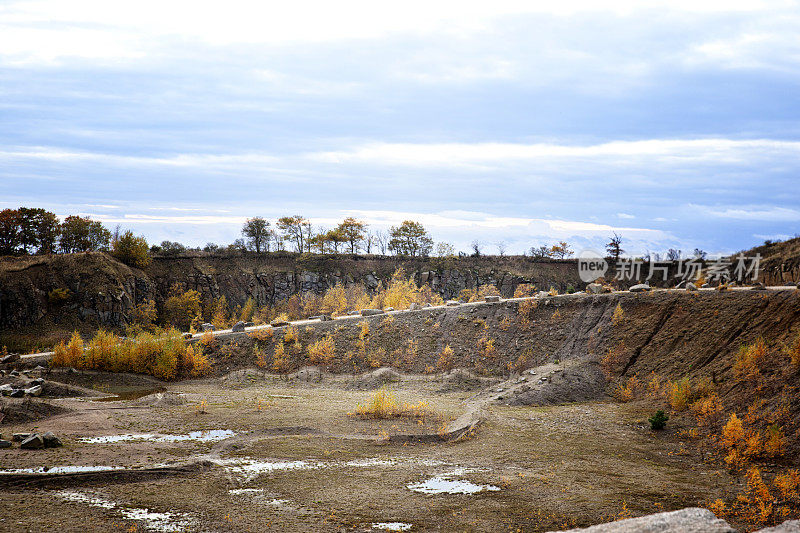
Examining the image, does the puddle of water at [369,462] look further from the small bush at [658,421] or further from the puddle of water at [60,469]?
the small bush at [658,421]

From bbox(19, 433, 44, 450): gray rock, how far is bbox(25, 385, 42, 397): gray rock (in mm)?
11067

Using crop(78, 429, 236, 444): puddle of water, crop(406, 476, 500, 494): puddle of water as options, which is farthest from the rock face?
crop(406, 476, 500, 494): puddle of water

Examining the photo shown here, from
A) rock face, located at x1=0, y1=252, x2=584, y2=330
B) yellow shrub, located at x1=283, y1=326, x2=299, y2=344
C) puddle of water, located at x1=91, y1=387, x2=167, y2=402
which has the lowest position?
puddle of water, located at x1=91, y1=387, x2=167, y2=402

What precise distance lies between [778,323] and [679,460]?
10900mm

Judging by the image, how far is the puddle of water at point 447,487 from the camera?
1600cm

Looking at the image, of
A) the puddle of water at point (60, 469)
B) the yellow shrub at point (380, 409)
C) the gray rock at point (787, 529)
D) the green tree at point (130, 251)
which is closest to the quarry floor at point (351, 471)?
the puddle of water at point (60, 469)

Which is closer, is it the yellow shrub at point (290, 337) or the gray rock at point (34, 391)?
the gray rock at point (34, 391)

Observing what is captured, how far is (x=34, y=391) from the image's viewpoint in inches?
1131

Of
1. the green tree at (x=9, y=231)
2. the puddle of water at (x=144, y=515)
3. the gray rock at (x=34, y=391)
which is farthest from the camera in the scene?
the green tree at (x=9, y=231)

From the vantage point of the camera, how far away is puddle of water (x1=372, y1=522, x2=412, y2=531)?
13.4 meters

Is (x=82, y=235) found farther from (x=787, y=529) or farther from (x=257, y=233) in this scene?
(x=787, y=529)

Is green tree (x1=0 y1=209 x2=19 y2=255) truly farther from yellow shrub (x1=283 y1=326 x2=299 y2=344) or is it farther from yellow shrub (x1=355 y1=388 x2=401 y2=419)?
yellow shrub (x1=355 y1=388 x2=401 y2=419)

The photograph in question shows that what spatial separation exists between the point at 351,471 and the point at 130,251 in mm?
63319

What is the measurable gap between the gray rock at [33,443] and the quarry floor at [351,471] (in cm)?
38
